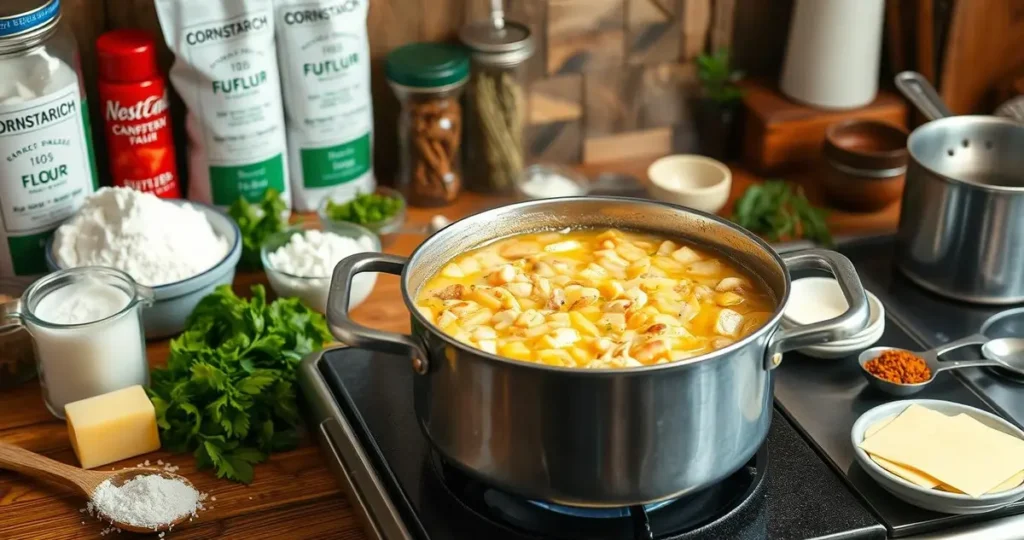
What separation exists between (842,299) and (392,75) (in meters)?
0.73

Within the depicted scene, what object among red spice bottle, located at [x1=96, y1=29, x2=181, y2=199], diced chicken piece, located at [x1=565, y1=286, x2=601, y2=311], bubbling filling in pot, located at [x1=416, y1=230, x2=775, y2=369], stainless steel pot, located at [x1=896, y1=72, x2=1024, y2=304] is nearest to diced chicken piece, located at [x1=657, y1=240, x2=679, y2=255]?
bubbling filling in pot, located at [x1=416, y1=230, x2=775, y2=369]

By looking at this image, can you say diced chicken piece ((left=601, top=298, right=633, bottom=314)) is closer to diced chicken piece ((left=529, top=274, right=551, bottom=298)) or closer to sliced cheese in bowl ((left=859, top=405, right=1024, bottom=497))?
diced chicken piece ((left=529, top=274, right=551, bottom=298))

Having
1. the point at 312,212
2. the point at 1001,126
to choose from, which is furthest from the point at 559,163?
the point at 1001,126

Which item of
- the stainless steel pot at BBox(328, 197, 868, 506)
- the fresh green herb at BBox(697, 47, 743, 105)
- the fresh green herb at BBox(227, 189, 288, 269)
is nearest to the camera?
the stainless steel pot at BBox(328, 197, 868, 506)

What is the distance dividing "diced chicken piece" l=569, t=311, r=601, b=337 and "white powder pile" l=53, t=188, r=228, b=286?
58 cm

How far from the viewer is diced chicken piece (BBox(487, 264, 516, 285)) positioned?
1.28m

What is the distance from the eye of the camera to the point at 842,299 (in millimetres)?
1571

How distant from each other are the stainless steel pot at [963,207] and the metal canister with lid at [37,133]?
3.66 ft

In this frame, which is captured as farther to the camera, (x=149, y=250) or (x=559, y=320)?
(x=149, y=250)

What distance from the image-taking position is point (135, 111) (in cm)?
166

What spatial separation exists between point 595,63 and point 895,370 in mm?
808

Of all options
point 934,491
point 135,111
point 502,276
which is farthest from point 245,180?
point 934,491

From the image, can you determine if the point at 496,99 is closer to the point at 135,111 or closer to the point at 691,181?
the point at 691,181

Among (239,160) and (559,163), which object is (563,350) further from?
(559,163)
